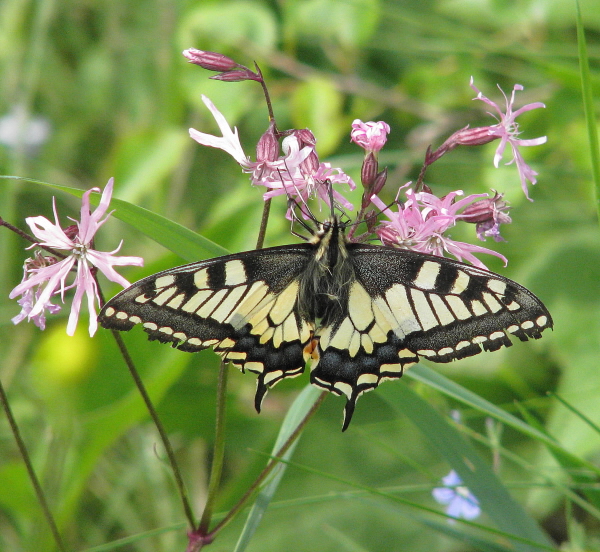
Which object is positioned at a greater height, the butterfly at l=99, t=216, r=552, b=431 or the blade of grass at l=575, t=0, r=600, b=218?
the blade of grass at l=575, t=0, r=600, b=218

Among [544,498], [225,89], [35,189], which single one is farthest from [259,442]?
[35,189]

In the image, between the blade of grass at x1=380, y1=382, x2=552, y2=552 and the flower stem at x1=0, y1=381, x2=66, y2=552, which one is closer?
the flower stem at x1=0, y1=381, x2=66, y2=552

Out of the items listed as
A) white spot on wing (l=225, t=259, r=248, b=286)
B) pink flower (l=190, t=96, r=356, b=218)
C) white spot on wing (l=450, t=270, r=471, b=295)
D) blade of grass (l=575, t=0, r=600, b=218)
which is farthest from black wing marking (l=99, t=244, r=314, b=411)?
blade of grass (l=575, t=0, r=600, b=218)

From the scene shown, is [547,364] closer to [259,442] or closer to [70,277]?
[259,442]

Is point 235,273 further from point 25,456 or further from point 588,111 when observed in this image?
point 588,111

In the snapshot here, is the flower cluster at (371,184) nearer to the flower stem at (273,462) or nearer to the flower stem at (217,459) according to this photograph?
the flower stem at (217,459)

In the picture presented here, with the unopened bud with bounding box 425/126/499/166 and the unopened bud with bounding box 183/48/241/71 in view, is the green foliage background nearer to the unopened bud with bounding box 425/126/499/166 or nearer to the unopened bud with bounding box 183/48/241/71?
the unopened bud with bounding box 425/126/499/166

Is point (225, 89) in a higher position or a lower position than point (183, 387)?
higher

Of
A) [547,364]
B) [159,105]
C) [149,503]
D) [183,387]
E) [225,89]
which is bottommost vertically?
[149,503]
